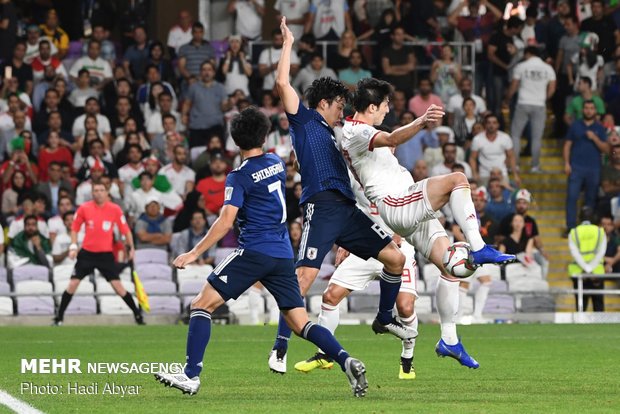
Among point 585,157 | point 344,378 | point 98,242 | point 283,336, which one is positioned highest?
point 283,336

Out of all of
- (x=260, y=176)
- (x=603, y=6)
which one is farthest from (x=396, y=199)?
(x=603, y=6)

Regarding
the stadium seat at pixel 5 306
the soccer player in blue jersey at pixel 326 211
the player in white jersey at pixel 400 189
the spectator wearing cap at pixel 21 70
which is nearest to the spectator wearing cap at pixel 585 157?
the spectator wearing cap at pixel 21 70

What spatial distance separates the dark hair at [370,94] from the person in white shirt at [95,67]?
52.0 ft

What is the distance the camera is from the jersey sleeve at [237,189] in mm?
10711

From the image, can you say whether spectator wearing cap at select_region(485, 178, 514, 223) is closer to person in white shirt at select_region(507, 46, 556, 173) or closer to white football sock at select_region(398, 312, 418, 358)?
person in white shirt at select_region(507, 46, 556, 173)

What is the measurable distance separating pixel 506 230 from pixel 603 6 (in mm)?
6602

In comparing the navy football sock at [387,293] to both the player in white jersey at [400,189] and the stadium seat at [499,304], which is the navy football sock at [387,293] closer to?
the player in white jersey at [400,189]

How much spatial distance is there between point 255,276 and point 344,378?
2472 millimetres

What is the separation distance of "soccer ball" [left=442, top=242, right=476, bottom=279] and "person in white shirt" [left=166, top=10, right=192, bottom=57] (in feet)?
58.8

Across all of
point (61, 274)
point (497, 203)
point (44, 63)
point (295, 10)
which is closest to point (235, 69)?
point (295, 10)

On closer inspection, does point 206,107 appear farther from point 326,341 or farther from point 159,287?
point 326,341

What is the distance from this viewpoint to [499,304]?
2534 cm

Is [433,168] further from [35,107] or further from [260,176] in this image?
[260,176]

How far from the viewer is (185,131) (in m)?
27.7
